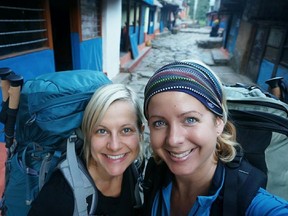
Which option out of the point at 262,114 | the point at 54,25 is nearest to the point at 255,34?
the point at 54,25

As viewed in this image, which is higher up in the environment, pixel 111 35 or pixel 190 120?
pixel 190 120

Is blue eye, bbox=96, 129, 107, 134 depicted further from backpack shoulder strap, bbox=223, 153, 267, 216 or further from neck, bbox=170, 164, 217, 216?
backpack shoulder strap, bbox=223, 153, 267, 216

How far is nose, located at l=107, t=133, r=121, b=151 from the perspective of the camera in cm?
127

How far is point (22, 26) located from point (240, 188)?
386cm

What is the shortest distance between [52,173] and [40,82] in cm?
51

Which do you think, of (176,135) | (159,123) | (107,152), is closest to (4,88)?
(107,152)

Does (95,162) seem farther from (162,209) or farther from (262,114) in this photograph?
(262,114)

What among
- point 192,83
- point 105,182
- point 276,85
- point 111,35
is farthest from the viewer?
point 111,35

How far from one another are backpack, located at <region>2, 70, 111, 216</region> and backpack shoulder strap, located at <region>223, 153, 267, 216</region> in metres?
0.72

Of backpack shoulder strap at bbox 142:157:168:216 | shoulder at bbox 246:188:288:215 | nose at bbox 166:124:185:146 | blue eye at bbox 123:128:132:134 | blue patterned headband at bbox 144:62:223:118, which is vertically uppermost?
blue patterned headband at bbox 144:62:223:118

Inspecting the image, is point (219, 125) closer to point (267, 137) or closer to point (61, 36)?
point (267, 137)

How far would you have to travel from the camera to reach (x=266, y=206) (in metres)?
0.92

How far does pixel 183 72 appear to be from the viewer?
3.51 ft

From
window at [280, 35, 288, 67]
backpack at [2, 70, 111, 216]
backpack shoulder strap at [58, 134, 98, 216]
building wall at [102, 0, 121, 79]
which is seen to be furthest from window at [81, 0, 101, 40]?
window at [280, 35, 288, 67]
